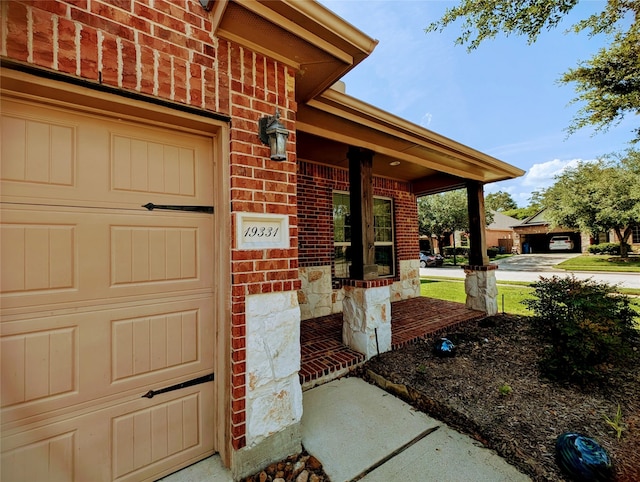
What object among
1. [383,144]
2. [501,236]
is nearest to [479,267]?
[383,144]

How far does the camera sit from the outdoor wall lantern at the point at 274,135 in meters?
1.96

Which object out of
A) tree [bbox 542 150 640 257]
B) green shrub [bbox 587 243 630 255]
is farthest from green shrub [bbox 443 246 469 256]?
green shrub [bbox 587 243 630 255]

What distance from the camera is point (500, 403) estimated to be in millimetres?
2518

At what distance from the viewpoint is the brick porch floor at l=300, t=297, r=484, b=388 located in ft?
10.3

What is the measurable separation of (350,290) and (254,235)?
2.09 m

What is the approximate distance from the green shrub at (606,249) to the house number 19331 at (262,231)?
30.9 metres

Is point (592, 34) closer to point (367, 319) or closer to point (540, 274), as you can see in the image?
point (367, 319)

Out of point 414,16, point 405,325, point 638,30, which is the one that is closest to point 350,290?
point 405,325

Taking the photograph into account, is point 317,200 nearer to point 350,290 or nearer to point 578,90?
point 350,290

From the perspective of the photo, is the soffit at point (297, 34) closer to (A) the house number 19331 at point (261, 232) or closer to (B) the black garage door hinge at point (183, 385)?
(A) the house number 19331 at point (261, 232)

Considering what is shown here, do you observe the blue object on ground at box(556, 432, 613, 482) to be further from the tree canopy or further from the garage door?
the tree canopy

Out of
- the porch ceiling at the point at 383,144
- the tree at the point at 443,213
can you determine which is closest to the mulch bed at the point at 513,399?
the porch ceiling at the point at 383,144

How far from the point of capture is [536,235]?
2866 cm

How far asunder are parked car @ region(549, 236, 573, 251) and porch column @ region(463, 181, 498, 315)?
30.2m
